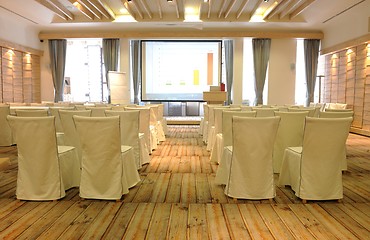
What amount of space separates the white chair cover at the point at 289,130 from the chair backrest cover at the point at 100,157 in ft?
7.50

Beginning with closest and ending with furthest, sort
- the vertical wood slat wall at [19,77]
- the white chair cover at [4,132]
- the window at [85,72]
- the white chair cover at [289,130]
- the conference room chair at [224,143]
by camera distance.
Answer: the conference room chair at [224,143] → the white chair cover at [289,130] → the white chair cover at [4,132] → the vertical wood slat wall at [19,77] → the window at [85,72]

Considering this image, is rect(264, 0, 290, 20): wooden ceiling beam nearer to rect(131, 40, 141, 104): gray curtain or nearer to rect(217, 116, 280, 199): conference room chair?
rect(131, 40, 141, 104): gray curtain

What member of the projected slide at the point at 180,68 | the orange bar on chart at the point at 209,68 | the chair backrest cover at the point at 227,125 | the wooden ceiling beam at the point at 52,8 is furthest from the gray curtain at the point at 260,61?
the chair backrest cover at the point at 227,125

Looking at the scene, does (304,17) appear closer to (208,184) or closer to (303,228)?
(208,184)

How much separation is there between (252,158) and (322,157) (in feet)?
2.40

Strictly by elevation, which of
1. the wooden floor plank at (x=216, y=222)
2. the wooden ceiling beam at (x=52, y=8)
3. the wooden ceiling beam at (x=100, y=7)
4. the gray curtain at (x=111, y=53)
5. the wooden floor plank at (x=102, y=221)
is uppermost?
the wooden ceiling beam at (x=100, y=7)

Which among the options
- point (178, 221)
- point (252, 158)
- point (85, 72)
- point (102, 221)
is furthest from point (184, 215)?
point (85, 72)

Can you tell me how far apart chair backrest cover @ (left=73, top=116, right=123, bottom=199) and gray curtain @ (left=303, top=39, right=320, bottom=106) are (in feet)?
35.4

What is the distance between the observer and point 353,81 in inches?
396

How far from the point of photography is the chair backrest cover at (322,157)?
3283 millimetres

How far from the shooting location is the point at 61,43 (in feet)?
41.2

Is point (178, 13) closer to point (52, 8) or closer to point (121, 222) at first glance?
point (52, 8)

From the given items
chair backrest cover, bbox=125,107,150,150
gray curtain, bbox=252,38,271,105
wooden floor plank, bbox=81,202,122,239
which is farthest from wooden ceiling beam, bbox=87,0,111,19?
wooden floor plank, bbox=81,202,122,239

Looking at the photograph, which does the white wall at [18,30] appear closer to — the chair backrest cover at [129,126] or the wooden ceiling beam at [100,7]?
the wooden ceiling beam at [100,7]
